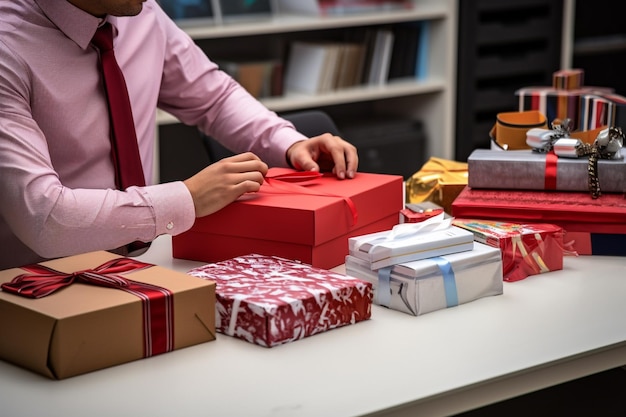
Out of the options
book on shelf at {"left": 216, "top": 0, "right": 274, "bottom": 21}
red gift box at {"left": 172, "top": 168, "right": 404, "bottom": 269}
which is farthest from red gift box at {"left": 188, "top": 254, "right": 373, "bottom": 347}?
book on shelf at {"left": 216, "top": 0, "right": 274, "bottom": 21}

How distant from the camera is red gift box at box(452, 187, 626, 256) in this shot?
5.22 ft

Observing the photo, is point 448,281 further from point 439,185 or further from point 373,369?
point 439,185

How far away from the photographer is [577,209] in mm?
1590

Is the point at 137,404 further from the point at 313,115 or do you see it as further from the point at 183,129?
the point at 183,129

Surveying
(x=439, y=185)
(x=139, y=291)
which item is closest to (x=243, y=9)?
Answer: (x=439, y=185)

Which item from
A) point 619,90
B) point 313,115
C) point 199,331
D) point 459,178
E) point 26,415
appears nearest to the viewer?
point 26,415

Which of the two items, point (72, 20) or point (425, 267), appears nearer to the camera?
point (425, 267)

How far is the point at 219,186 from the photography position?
153 centimetres

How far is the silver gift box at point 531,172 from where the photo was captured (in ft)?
5.35

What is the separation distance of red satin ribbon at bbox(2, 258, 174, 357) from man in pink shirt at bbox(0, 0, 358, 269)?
23 centimetres

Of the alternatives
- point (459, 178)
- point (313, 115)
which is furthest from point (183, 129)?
point (459, 178)

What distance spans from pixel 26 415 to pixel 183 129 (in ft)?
10.0

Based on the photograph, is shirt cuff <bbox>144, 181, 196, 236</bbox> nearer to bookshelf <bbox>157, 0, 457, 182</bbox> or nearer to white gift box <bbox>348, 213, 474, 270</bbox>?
white gift box <bbox>348, 213, 474, 270</bbox>

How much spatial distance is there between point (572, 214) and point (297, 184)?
482 mm
